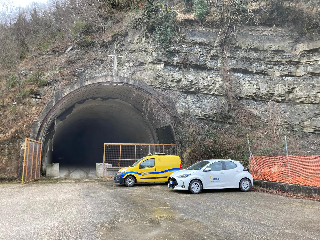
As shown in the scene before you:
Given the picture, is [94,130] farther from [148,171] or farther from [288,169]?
[288,169]

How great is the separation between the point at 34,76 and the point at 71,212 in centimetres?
1340

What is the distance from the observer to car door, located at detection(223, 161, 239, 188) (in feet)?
36.0

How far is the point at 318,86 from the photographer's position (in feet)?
56.4

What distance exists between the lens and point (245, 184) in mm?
11125

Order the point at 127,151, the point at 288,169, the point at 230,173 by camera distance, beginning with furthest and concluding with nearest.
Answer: the point at 127,151 → the point at 230,173 → the point at 288,169

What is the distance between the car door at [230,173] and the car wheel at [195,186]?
108cm

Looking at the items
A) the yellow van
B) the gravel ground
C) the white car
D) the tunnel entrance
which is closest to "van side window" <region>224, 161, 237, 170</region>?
the white car

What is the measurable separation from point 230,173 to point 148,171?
13.1 feet

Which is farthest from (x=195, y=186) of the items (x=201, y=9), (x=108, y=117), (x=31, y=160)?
(x=108, y=117)

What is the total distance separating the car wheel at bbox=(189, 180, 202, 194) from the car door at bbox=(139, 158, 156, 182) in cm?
319

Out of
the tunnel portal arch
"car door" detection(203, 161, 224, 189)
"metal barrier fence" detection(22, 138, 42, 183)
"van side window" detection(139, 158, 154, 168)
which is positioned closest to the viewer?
"car door" detection(203, 161, 224, 189)

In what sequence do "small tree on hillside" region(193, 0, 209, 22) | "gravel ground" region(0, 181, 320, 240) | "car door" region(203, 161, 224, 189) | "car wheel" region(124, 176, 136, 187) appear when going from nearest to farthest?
"gravel ground" region(0, 181, 320, 240) < "car door" region(203, 161, 224, 189) < "car wheel" region(124, 176, 136, 187) < "small tree on hillside" region(193, 0, 209, 22)

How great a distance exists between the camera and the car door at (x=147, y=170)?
1334 cm

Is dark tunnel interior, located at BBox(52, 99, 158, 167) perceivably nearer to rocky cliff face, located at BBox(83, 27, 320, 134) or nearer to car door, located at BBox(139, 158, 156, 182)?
rocky cliff face, located at BBox(83, 27, 320, 134)
